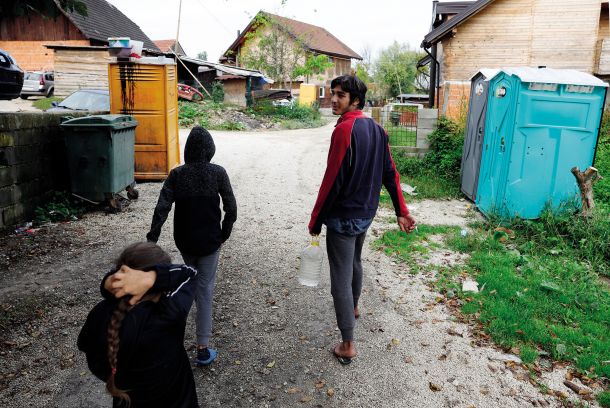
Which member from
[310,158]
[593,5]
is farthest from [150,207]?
[593,5]

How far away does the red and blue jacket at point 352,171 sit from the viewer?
3197 millimetres

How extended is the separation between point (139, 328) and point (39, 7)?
3.50 metres

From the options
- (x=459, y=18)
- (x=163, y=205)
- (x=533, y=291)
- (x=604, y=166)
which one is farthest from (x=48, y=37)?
(x=533, y=291)

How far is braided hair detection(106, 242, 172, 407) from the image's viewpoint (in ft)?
5.93

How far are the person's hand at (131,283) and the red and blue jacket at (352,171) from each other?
1.59 metres

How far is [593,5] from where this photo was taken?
1656cm

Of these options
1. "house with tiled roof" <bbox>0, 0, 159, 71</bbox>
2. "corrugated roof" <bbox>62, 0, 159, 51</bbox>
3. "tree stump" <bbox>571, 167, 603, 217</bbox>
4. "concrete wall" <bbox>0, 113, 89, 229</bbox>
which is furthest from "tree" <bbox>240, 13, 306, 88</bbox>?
"tree stump" <bbox>571, 167, 603, 217</bbox>

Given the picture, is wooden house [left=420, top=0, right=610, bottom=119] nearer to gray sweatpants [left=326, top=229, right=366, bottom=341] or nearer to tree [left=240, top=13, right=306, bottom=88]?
gray sweatpants [left=326, top=229, right=366, bottom=341]

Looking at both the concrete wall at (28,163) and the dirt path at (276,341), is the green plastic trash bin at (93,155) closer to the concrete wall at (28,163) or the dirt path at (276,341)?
the concrete wall at (28,163)

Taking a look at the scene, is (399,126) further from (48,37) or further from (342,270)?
(48,37)

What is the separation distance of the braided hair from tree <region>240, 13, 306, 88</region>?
118 feet

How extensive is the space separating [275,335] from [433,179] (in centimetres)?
706

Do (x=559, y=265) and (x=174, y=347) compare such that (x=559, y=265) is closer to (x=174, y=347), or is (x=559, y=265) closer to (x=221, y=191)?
(x=221, y=191)

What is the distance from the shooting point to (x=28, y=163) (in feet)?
21.7
